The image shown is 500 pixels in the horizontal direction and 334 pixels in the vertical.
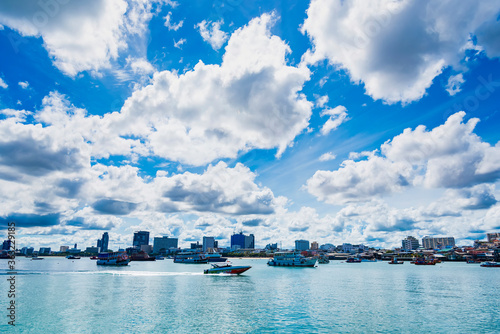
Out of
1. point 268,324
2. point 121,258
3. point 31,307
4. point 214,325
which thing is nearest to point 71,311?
point 31,307

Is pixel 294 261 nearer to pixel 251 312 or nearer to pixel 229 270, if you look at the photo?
pixel 229 270

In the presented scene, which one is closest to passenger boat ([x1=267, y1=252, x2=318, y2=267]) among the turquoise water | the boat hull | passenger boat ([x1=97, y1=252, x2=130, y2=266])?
the boat hull

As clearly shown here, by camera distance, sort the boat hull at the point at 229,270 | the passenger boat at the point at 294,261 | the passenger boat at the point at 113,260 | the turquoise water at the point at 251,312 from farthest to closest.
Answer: the passenger boat at the point at 113,260 → the passenger boat at the point at 294,261 → the boat hull at the point at 229,270 → the turquoise water at the point at 251,312

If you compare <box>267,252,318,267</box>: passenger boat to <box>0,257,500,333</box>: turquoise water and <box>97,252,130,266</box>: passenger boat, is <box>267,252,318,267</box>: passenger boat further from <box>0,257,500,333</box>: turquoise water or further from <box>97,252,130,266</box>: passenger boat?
<box>0,257,500,333</box>: turquoise water

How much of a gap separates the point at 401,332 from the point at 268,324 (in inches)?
682

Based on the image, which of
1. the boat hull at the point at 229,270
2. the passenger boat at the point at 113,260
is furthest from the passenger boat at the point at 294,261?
the passenger boat at the point at 113,260

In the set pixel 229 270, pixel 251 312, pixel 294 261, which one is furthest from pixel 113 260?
pixel 251 312

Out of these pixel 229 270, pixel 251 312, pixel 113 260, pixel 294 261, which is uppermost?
pixel 251 312

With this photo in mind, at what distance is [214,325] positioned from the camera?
4025 cm

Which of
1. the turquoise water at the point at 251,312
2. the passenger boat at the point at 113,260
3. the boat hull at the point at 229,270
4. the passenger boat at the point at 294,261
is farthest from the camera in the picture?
the passenger boat at the point at 113,260

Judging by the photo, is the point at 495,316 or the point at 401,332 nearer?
the point at 401,332

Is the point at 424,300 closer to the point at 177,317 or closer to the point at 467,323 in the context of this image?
the point at 467,323

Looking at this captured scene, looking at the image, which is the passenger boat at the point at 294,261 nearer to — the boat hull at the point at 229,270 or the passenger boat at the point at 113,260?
the boat hull at the point at 229,270

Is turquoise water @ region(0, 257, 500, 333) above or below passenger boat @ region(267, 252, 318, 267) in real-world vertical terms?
above
